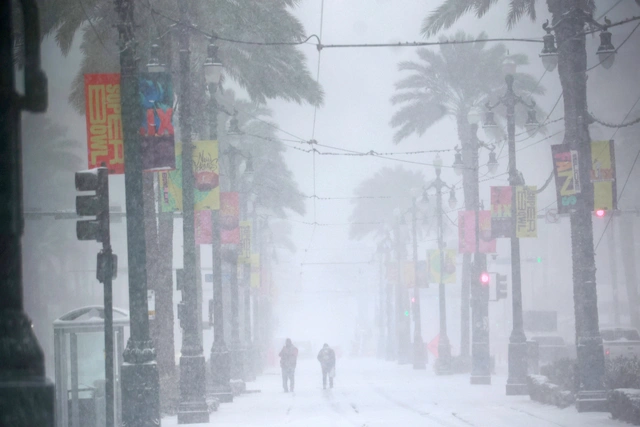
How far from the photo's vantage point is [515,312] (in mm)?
27891

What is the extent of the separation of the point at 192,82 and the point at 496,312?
244 feet

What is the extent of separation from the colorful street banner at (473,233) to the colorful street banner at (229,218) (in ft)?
31.9

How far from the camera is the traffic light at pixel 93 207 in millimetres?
12711

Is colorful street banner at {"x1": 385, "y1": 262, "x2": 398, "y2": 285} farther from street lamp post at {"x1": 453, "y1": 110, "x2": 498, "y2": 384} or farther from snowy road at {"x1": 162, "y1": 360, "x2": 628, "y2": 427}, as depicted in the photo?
snowy road at {"x1": 162, "y1": 360, "x2": 628, "y2": 427}

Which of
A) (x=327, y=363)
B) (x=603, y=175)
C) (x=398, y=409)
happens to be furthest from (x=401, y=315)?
(x=603, y=175)

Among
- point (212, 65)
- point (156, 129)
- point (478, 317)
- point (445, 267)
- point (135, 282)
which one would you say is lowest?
point (478, 317)

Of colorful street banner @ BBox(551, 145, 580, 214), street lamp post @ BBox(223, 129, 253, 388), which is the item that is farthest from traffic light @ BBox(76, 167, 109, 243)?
street lamp post @ BBox(223, 129, 253, 388)

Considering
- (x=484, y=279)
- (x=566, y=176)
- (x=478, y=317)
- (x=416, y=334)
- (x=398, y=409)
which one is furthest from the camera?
(x=416, y=334)

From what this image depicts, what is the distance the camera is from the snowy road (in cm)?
1883

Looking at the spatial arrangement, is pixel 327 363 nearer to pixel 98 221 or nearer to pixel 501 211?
pixel 501 211

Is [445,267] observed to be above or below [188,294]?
above

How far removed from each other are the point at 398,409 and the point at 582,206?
22.5 ft

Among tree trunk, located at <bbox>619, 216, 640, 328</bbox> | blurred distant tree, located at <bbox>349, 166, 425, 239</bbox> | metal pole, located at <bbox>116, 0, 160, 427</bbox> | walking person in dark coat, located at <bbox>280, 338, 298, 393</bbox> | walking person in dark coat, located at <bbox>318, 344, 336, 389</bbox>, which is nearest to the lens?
metal pole, located at <bbox>116, 0, 160, 427</bbox>

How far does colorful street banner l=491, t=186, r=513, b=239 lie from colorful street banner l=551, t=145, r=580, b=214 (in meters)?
8.36
